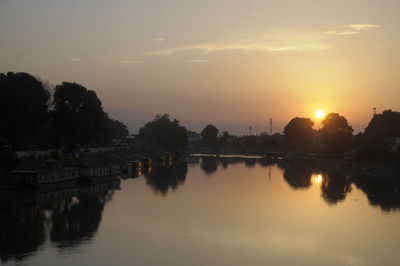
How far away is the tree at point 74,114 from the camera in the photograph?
248ft

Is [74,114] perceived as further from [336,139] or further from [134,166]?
[336,139]

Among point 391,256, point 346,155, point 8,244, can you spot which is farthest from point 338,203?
point 346,155

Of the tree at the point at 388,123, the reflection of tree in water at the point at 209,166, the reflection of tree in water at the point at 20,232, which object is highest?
the tree at the point at 388,123

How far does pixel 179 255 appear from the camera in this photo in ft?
92.0

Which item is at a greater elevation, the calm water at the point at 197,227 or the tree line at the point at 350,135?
the tree line at the point at 350,135

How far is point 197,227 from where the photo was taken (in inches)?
1405

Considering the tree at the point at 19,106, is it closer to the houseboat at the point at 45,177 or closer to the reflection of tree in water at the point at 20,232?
the houseboat at the point at 45,177

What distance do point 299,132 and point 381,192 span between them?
362 ft

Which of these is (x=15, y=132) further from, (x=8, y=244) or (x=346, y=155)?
(x=346, y=155)

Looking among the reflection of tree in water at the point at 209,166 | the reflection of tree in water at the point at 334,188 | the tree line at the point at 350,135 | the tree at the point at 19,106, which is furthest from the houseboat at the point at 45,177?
the tree line at the point at 350,135

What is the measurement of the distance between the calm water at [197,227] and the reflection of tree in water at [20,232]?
0.06 meters

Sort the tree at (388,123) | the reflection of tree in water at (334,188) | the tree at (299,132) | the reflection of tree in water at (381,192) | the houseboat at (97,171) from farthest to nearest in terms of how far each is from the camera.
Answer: the tree at (299,132)
the tree at (388,123)
the houseboat at (97,171)
the reflection of tree in water at (334,188)
the reflection of tree in water at (381,192)

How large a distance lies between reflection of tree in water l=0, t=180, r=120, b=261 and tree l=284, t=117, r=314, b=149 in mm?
122811

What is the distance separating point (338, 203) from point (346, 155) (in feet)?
194
